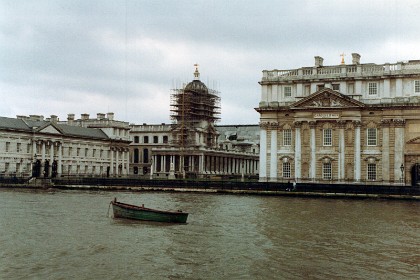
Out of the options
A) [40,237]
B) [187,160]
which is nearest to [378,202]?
[40,237]

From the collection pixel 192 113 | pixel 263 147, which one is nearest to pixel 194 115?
pixel 192 113

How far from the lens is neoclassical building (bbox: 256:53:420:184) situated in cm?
6009

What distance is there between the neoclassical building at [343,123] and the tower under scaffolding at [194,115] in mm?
31933

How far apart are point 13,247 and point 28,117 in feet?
238

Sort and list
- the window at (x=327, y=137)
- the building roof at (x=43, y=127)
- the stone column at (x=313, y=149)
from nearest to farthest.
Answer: the window at (x=327, y=137) → the stone column at (x=313, y=149) → the building roof at (x=43, y=127)

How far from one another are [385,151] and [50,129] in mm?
49977

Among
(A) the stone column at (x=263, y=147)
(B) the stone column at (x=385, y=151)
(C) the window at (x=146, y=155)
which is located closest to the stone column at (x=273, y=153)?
(A) the stone column at (x=263, y=147)

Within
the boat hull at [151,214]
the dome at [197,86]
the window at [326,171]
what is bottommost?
the boat hull at [151,214]

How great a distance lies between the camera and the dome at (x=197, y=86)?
102 meters

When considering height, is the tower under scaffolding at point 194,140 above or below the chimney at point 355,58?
below

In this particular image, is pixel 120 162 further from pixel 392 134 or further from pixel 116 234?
pixel 116 234

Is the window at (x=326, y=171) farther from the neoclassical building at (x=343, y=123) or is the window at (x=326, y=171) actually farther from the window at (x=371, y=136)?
the window at (x=371, y=136)

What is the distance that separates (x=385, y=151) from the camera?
199 feet

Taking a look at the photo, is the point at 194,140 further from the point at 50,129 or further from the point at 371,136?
the point at 371,136
